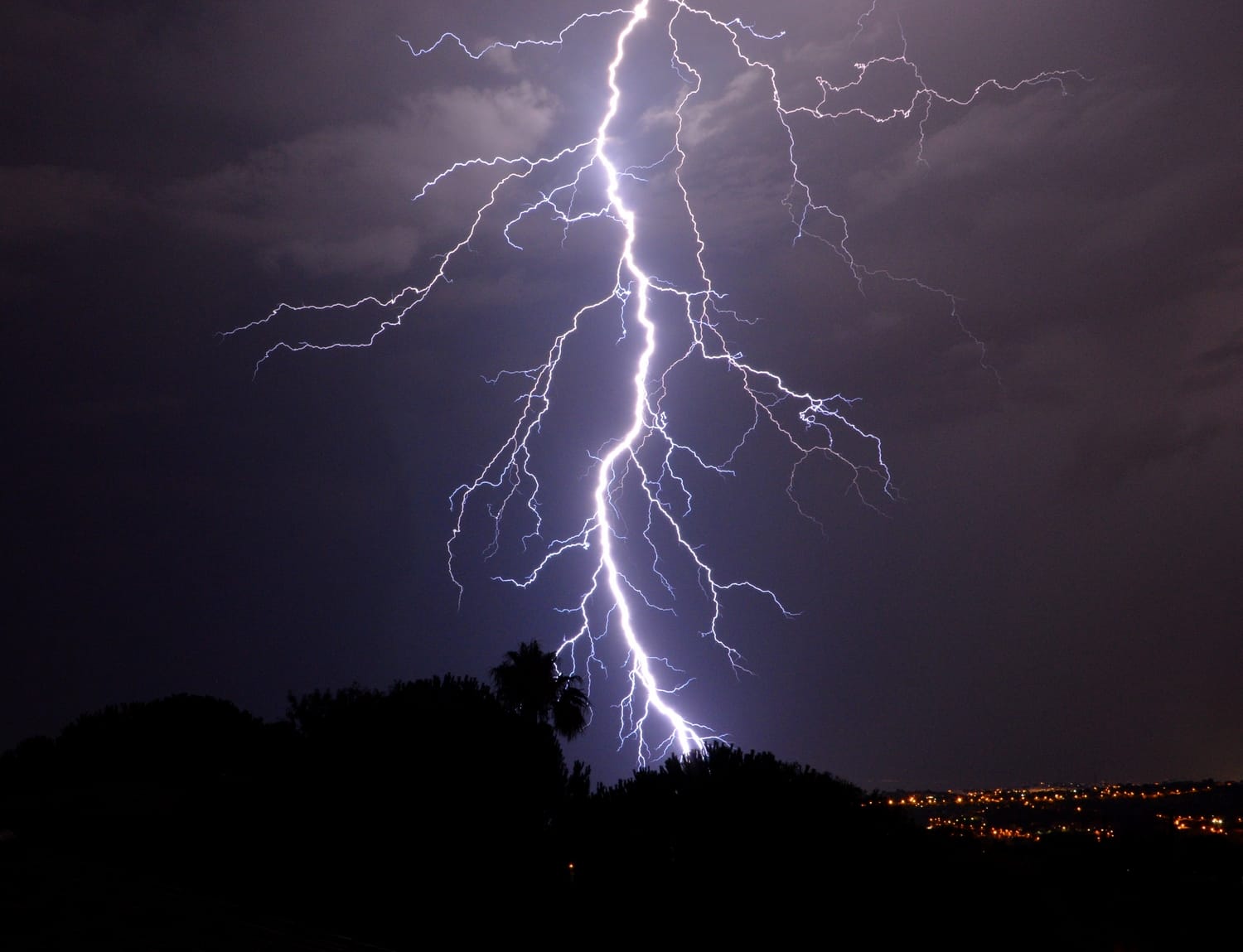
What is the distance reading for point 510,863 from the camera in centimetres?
1331

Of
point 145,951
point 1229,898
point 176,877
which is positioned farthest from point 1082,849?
point 145,951

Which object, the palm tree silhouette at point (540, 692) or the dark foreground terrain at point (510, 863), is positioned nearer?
the dark foreground terrain at point (510, 863)

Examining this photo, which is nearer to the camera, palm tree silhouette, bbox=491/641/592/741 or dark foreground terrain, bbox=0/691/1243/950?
dark foreground terrain, bbox=0/691/1243/950

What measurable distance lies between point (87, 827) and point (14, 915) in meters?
9.83

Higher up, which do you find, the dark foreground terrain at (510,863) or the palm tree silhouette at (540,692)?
the palm tree silhouette at (540,692)

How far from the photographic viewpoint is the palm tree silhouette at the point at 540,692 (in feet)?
76.1

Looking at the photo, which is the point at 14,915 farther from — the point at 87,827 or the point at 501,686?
the point at 501,686

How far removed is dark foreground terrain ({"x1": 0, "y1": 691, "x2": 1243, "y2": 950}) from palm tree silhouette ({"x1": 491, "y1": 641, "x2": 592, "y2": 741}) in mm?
3877

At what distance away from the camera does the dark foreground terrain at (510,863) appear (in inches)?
285

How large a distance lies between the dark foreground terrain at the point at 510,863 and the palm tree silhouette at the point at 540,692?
12.7ft

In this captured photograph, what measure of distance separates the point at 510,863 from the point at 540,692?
32.5 ft

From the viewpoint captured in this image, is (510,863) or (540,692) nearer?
(510,863)

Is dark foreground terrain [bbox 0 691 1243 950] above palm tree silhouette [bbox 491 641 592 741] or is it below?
below

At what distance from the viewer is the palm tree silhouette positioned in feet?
76.1
